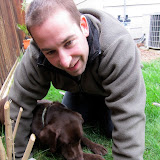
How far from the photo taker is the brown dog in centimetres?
179

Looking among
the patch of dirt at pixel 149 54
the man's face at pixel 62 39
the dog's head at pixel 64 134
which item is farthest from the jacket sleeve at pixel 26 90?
the patch of dirt at pixel 149 54

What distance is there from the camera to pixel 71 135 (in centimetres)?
180

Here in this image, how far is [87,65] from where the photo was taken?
1771 mm

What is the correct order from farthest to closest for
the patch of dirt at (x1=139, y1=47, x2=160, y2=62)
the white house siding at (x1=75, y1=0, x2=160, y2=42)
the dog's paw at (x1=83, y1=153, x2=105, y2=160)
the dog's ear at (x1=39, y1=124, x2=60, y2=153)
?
the white house siding at (x1=75, y1=0, x2=160, y2=42) → the patch of dirt at (x1=139, y1=47, x2=160, y2=62) → the dog's paw at (x1=83, y1=153, x2=105, y2=160) → the dog's ear at (x1=39, y1=124, x2=60, y2=153)

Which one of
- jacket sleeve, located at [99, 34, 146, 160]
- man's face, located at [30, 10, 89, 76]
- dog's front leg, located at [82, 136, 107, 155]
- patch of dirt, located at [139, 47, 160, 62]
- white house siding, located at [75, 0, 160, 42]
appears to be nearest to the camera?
man's face, located at [30, 10, 89, 76]

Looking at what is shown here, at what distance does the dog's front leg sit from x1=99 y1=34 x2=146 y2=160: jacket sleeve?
0.43 meters

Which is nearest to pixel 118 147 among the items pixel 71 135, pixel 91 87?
pixel 71 135

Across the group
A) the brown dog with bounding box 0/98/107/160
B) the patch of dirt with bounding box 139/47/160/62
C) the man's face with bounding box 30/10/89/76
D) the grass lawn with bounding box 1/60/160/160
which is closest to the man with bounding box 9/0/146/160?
the man's face with bounding box 30/10/89/76

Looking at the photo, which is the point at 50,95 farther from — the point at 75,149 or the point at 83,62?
the point at 83,62

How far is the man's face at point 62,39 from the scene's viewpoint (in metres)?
1.33

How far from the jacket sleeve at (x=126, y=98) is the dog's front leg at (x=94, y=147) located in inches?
17.0

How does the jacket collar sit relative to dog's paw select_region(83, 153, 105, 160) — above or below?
above

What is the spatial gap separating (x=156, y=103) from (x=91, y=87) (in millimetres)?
1056

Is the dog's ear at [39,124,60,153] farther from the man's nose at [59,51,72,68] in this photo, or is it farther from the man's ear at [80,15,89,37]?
the man's ear at [80,15,89,37]
